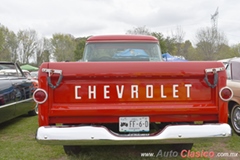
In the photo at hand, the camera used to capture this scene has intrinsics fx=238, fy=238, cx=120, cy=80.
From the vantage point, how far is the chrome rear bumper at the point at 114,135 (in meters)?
2.66

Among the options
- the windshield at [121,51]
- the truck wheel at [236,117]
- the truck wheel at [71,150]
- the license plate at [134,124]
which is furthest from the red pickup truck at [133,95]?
the truck wheel at [236,117]

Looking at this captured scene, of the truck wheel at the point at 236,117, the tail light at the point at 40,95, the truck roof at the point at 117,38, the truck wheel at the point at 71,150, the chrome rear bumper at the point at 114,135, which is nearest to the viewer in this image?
the chrome rear bumper at the point at 114,135

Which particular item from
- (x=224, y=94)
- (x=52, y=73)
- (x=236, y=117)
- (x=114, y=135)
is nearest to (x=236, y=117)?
(x=236, y=117)

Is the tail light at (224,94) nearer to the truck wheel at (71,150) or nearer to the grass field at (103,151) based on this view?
the grass field at (103,151)

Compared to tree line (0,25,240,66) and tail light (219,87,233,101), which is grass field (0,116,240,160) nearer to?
tail light (219,87,233,101)

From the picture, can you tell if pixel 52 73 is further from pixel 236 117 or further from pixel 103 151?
pixel 236 117

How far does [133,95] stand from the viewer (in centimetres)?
284

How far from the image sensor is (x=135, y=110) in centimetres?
280

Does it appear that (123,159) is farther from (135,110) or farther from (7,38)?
(7,38)

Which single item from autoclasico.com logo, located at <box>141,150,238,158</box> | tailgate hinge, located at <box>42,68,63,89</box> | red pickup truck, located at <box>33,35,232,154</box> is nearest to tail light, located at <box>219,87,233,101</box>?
red pickup truck, located at <box>33,35,232,154</box>

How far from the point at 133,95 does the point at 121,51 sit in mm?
1744

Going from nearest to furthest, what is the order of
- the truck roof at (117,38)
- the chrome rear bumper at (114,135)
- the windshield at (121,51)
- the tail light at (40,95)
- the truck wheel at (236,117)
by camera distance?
the chrome rear bumper at (114,135), the tail light at (40,95), the windshield at (121,51), the truck roof at (117,38), the truck wheel at (236,117)

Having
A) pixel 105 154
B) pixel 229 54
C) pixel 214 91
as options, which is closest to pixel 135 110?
pixel 214 91

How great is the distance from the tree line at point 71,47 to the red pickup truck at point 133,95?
2579 centimetres
